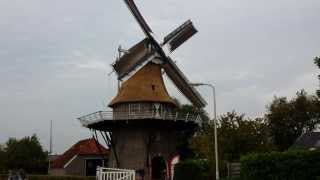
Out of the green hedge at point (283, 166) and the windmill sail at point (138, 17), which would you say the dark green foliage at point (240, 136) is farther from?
the windmill sail at point (138, 17)

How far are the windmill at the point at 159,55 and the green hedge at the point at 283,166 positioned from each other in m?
20.3

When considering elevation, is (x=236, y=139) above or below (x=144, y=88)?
below

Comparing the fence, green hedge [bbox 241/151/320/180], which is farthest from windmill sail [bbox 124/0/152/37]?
the fence

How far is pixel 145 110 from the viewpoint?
158 feet

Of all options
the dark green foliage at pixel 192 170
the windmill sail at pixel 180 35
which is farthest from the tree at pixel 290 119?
the dark green foliage at pixel 192 170

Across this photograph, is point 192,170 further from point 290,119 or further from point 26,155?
point 26,155

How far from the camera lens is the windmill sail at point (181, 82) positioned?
51.0 metres

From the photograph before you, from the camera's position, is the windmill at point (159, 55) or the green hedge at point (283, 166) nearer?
the green hedge at point (283, 166)

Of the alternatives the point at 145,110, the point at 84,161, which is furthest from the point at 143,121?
the point at 84,161

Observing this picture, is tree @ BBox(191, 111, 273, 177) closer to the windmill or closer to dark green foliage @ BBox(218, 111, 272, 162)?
dark green foliage @ BBox(218, 111, 272, 162)

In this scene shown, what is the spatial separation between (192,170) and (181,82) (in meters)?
11.5

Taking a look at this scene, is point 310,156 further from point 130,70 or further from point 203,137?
point 130,70

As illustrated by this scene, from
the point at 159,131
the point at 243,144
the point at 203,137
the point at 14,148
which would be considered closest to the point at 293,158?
the point at 243,144

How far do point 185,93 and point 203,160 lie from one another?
12218mm
